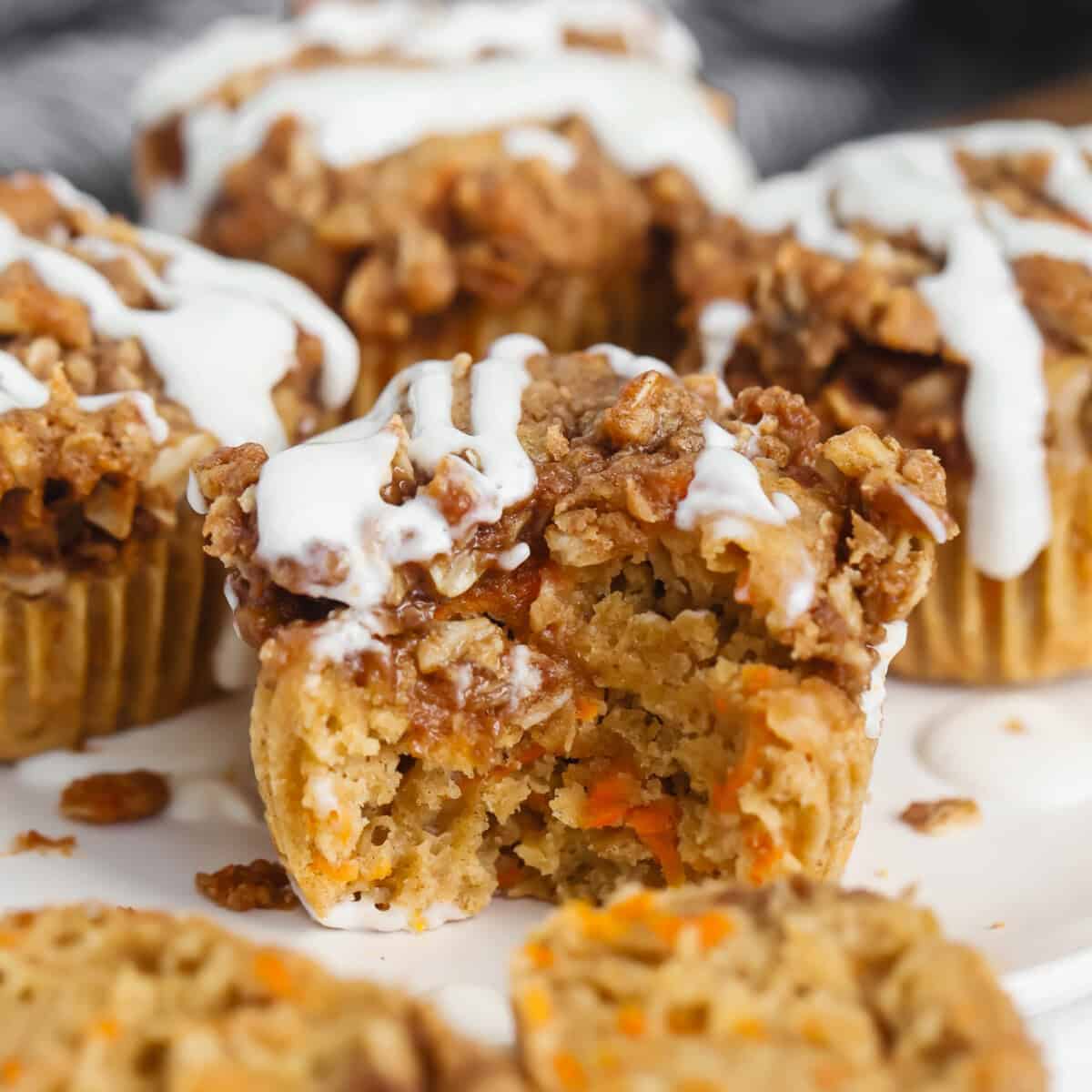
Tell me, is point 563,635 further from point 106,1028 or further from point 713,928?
point 106,1028

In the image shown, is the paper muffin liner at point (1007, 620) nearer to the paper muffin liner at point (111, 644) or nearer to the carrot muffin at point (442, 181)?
the carrot muffin at point (442, 181)

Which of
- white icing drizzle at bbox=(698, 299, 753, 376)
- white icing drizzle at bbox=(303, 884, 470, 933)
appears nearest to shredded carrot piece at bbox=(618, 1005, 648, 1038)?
white icing drizzle at bbox=(303, 884, 470, 933)

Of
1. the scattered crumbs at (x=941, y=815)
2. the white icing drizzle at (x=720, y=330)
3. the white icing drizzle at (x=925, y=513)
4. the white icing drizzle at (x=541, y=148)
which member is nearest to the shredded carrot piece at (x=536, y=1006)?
the white icing drizzle at (x=925, y=513)

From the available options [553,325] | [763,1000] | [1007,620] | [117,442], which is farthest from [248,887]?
[553,325]

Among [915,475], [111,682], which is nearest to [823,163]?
[915,475]

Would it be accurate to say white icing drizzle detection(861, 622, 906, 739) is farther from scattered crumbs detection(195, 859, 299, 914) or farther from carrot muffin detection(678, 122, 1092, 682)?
scattered crumbs detection(195, 859, 299, 914)

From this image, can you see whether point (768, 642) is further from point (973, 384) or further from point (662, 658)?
point (973, 384)
